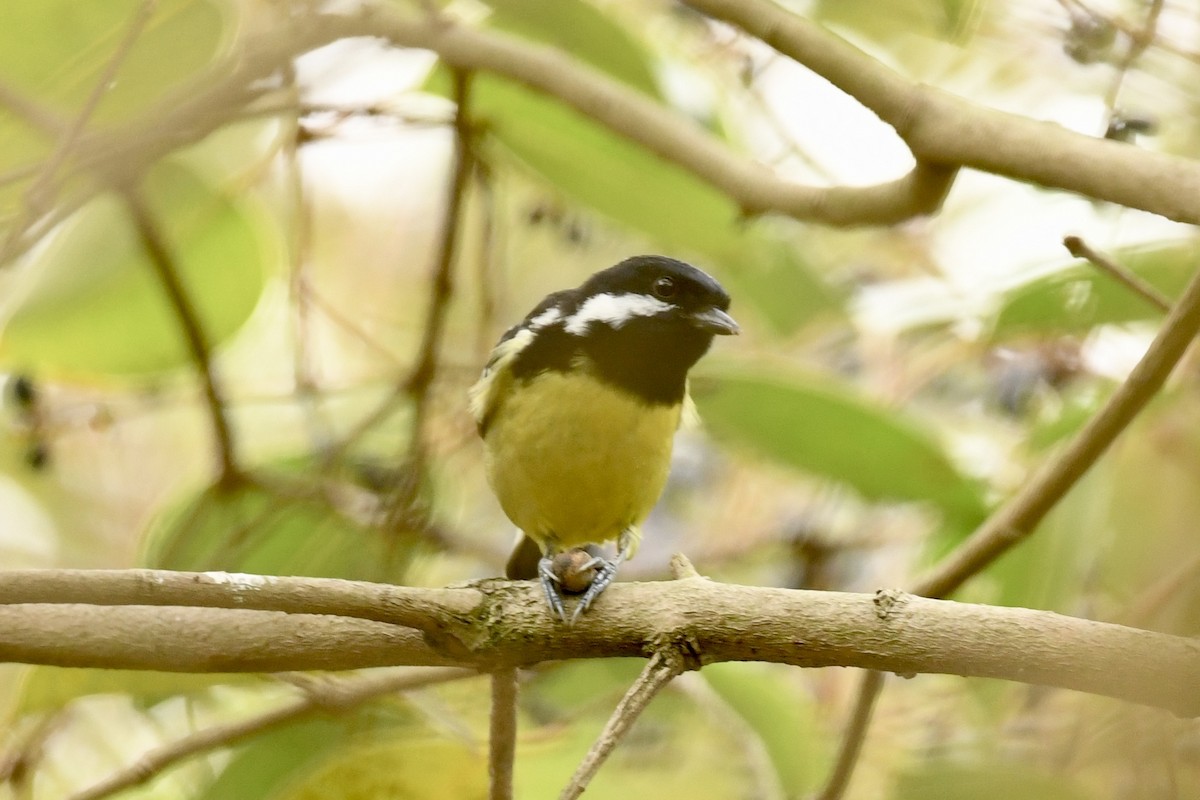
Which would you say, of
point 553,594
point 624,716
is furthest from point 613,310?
point 624,716

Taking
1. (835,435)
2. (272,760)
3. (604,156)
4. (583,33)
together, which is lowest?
(272,760)

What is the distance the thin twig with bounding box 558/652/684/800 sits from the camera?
1.36 meters

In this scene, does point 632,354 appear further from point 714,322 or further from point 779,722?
point 779,722

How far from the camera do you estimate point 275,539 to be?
9.27ft

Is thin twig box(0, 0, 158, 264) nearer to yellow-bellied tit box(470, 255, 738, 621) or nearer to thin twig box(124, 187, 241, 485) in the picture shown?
thin twig box(124, 187, 241, 485)

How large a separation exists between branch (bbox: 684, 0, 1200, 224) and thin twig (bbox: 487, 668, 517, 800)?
106 cm

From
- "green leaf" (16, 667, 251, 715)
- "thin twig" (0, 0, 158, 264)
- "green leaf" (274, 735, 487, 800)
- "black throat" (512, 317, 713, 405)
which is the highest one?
"thin twig" (0, 0, 158, 264)

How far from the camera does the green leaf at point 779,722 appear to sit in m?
2.56

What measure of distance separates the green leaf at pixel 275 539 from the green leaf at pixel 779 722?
75 centimetres

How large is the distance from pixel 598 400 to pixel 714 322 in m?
0.29

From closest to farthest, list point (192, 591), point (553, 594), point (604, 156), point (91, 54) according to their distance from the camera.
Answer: point (192, 591) → point (553, 594) → point (91, 54) → point (604, 156)

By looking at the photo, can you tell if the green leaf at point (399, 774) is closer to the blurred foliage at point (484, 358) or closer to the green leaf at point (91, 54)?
the blurred foliage at point (484, 358)

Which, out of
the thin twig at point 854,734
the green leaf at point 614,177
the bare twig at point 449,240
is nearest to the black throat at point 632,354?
the bare twig at point 449,240

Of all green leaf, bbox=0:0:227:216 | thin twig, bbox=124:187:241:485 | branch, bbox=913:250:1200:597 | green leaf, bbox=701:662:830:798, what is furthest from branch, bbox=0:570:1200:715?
green leaf, bbox=701:662:830:798
